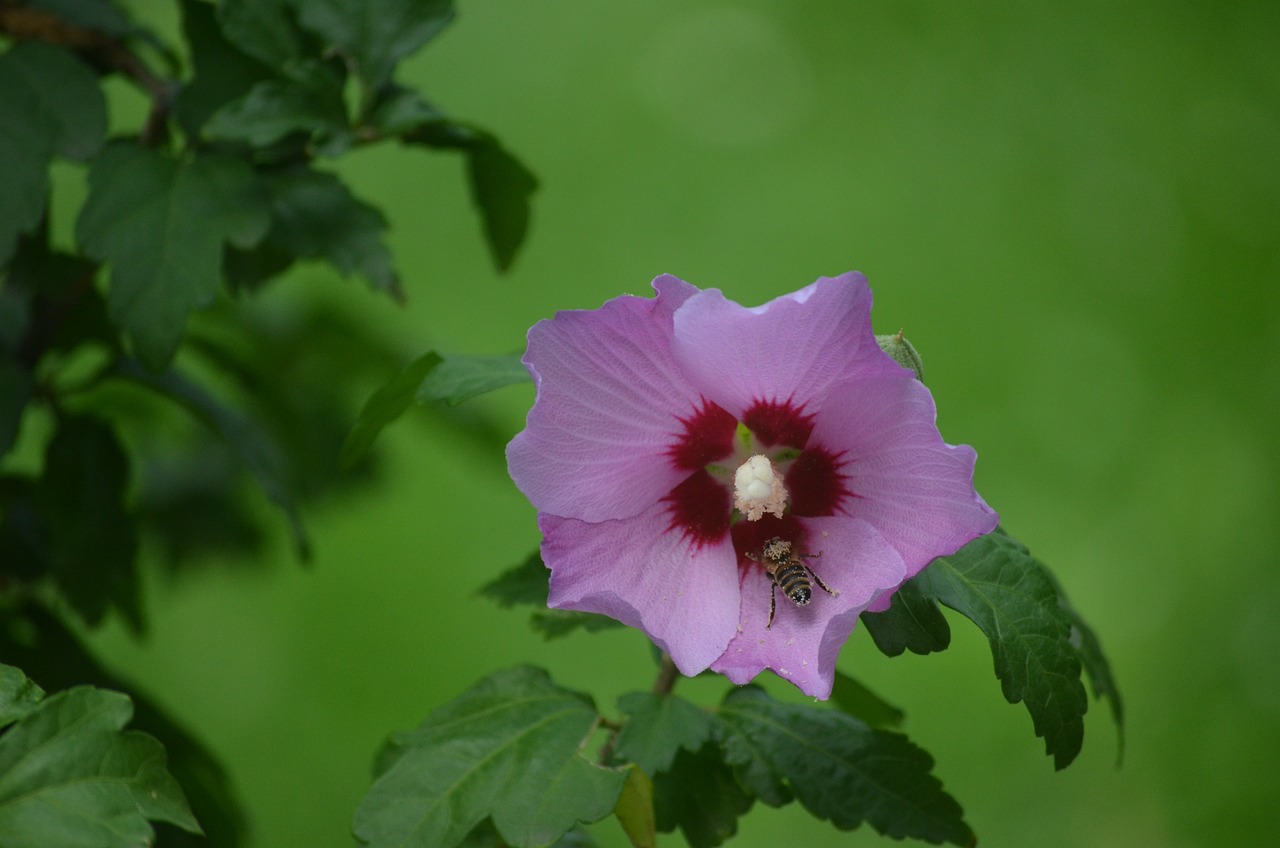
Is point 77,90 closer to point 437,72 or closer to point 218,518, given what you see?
point 218,518

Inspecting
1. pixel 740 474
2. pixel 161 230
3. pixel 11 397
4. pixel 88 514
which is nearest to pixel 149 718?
pixel 88 514

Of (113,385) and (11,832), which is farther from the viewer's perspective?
(113,385)

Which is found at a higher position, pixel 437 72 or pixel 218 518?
pixel 437 72

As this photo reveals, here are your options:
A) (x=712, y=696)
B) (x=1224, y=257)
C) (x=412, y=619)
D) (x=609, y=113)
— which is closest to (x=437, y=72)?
(x=609, y=113)

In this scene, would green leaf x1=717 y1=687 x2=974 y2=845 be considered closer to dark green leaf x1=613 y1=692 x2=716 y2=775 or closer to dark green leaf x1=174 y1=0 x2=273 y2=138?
dark green leaf x1=613 y1=692 x2=716 y2=775

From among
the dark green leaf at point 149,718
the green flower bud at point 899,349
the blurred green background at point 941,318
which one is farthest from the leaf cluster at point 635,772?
the blurred green background at point 941,318

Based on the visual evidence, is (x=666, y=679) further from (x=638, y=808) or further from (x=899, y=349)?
(x=899, y=349)
